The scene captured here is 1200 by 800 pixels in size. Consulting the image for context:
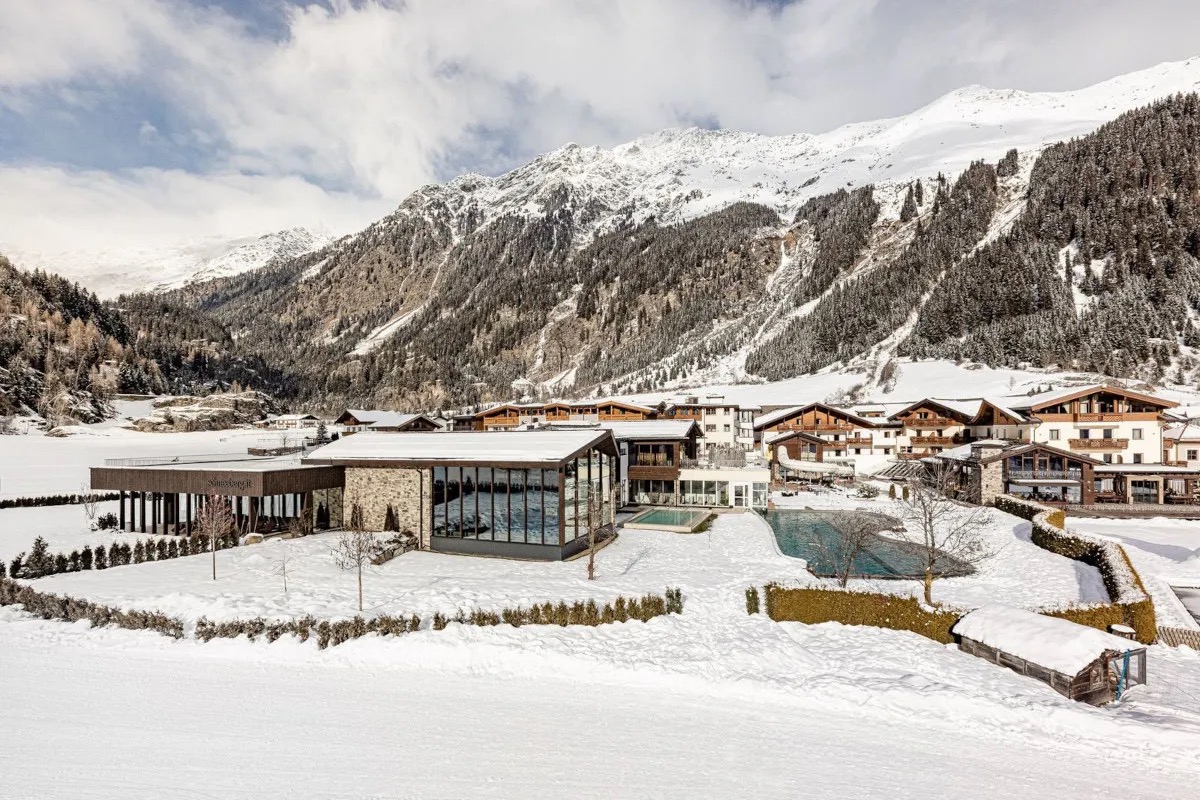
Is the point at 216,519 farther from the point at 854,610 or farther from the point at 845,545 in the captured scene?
the point at 845,545

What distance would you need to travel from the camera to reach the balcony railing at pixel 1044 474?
43.2 m

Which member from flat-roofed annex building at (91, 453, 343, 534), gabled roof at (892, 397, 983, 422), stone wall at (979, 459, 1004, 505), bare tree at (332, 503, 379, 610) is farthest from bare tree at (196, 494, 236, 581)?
gabled roof at (892, 397, 983, 422)

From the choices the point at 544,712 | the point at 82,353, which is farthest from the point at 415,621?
the point at 82,353

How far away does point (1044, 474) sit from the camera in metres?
43.4

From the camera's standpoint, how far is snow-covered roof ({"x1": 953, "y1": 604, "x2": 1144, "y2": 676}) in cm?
1342

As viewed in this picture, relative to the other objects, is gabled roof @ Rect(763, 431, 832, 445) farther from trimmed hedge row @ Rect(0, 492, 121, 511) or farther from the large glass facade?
trimmed hedge row @ Rect(0, 492, 121, 511)

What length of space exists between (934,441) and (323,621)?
219 ft

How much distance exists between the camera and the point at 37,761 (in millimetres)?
10039

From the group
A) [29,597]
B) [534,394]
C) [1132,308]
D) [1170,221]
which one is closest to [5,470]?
[29,597]

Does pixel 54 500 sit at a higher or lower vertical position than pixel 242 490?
lower

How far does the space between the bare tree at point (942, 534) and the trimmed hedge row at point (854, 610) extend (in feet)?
9.37

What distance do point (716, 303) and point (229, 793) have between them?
6947 inches

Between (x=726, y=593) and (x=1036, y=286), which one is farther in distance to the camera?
(x=1036, y=286)

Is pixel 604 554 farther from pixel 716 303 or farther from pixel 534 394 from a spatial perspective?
pixel 716 303
